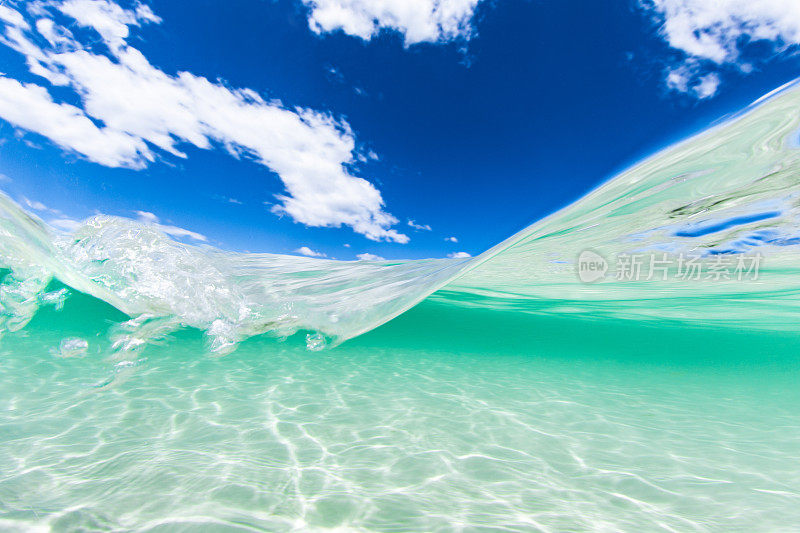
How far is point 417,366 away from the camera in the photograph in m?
15.9

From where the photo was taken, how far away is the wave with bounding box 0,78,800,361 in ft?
19.4

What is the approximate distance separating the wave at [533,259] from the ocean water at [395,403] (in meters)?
0.06

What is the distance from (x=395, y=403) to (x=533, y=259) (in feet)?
22.6

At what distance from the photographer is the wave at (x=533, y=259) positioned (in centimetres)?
591

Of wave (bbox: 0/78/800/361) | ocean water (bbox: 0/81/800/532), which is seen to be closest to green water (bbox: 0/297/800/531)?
ocean water (bbox: 0/81/800/532)

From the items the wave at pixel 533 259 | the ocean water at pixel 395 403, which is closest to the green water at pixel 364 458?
the ocean water at pixel 395 403

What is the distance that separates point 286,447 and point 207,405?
337cm

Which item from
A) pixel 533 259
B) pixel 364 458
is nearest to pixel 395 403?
pixel 364 458

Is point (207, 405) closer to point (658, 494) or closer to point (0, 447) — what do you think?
point (0, 447)

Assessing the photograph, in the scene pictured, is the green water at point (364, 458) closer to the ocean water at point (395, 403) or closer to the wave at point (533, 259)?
the ocean water at point (395, 403)

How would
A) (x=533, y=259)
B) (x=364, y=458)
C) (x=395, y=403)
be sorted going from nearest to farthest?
(x=364, y=458)
(x=395, y=403)
(x=533, y=259)

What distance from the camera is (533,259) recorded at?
11602mm

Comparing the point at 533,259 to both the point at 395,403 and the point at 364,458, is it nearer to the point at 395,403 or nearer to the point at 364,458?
the point at 395,403

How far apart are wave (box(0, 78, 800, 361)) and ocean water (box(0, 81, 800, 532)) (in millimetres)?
61
